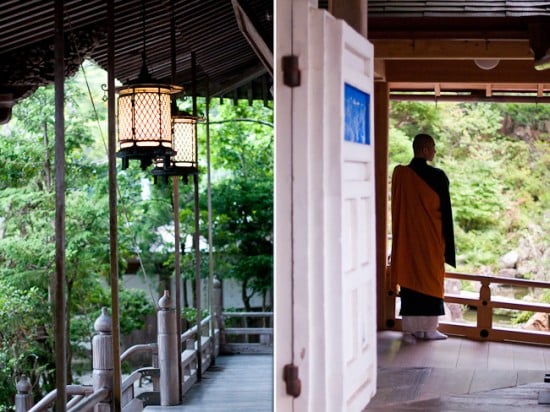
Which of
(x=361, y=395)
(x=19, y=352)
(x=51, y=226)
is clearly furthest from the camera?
(x=51, y=226)

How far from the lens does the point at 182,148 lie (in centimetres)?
761

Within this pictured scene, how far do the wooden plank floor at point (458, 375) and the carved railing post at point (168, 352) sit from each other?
2054 mm

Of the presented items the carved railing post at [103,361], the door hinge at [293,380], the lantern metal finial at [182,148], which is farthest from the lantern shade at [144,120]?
the door hinge at [293,380]

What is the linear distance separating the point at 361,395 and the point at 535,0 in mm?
3300

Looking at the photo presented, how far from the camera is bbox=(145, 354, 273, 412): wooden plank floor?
8.33m

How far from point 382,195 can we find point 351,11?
3.88 metres

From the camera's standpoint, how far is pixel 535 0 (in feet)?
18.8

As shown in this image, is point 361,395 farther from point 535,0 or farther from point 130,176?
point 130,176

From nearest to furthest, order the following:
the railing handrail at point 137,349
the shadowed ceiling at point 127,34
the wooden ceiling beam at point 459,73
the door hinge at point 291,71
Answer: the door hinge at point 291,71, the shadowed ceiling at point 127,34, the railing handrail at point 137,349, the wooden ceiling beam at point 459,73

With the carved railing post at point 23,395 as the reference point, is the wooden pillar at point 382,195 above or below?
above

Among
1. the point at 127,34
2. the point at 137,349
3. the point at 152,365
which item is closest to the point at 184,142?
the point at 127,34

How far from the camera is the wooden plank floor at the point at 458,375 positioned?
4.79 metres

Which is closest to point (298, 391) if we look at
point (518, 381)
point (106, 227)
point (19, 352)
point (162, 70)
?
point (518, 381)

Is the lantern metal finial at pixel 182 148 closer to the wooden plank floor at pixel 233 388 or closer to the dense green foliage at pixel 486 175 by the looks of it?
the wooden plank floor at pixel 233 388
